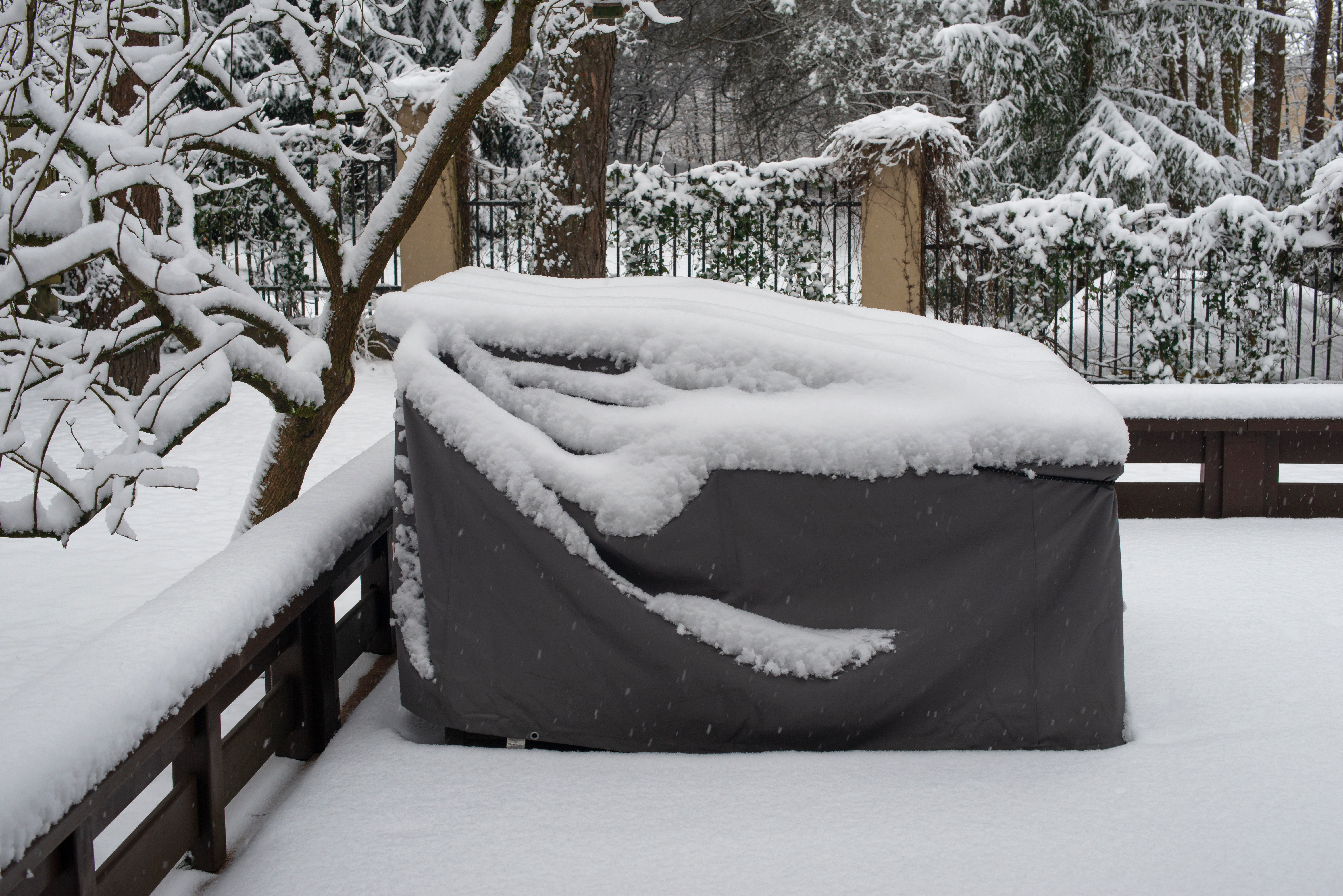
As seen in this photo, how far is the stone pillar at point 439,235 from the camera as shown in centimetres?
1012

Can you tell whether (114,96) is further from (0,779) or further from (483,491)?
(0,779)

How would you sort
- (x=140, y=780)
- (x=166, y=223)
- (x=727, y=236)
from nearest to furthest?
(x=140, y=780)
(x=166, y=223)
(x=727, y=236)

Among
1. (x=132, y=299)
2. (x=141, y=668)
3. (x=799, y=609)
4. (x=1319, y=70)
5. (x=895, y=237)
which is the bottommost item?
(x=799, y=609)

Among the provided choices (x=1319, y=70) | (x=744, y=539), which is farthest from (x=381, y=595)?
(x=1319, y=70)

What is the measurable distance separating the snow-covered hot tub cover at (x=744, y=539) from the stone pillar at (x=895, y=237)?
7.01m

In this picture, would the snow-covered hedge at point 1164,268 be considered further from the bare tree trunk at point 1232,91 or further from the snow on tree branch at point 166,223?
the bare tree trunk at point 1232,91

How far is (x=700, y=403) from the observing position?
2.74 meters

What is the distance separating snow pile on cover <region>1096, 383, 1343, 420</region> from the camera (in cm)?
527

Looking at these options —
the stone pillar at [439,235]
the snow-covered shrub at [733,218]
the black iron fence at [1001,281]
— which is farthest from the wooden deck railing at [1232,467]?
Result: the stone pillar at [439,235]

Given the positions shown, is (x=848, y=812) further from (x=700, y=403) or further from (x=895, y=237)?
(x=895, y=237)

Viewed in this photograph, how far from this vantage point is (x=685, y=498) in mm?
2680

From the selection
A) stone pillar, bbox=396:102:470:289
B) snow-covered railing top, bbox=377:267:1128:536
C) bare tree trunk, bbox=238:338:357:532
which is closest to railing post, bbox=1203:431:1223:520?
snow-covered railing top, bbox=377:267:1128:536

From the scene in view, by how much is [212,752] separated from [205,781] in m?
0.06

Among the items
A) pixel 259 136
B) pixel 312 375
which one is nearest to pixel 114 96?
pixel 259 136
